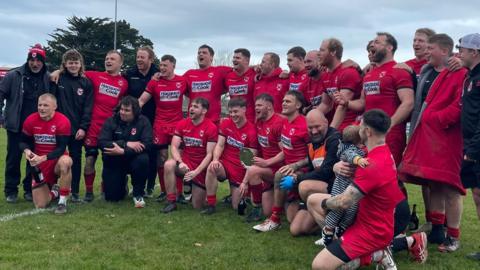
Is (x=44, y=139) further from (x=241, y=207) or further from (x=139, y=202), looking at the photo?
(x=241, y=207)

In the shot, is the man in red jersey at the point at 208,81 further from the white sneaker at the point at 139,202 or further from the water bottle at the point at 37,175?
the water bottle at the point at 37,175

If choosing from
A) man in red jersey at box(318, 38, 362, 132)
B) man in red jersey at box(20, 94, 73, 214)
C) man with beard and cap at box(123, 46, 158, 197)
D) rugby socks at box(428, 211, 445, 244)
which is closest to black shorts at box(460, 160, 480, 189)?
rugby socks at box(428, 211, 445, 244)

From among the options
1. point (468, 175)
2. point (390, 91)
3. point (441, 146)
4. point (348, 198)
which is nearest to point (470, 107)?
point (441, 146)

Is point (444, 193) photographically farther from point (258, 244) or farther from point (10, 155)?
point (10, 155)

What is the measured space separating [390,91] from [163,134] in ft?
13.1

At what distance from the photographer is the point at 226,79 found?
8531 mm

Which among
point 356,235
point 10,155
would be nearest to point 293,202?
point 356,235

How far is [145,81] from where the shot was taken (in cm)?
880

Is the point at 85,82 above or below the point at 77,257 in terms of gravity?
above

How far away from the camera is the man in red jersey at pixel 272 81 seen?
794cm

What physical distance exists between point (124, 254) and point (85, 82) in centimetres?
404

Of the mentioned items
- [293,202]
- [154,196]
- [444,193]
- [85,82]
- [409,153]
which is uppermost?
[85,82]

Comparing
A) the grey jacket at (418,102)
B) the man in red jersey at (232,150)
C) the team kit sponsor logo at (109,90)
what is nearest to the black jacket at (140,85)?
the team kit sponsor logo at (109,90)

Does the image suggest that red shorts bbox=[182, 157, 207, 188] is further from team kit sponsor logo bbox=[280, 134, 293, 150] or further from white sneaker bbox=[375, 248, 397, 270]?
white sneaker bbox=[375, 248, 397, 270]
